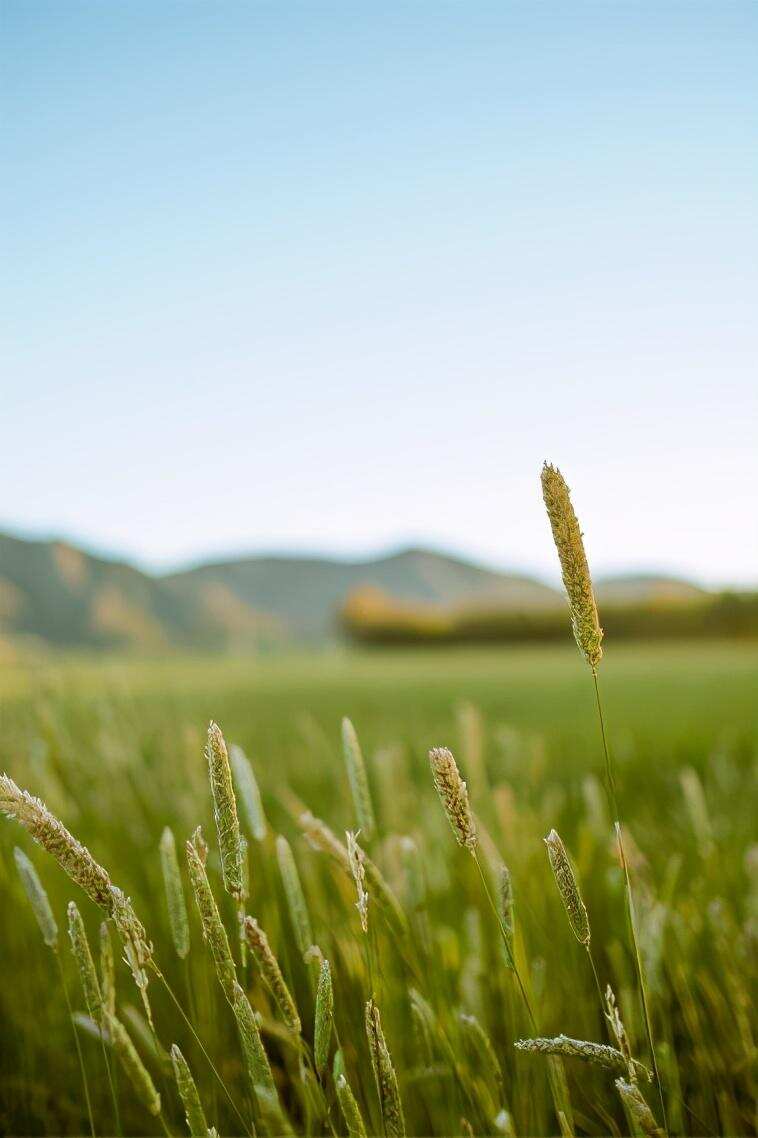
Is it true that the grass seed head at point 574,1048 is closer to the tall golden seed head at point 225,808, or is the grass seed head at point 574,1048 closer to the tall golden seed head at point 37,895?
the tall golden seed head at point 225,808

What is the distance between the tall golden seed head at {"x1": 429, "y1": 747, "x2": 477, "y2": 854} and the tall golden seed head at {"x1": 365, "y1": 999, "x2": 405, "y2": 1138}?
112 mm

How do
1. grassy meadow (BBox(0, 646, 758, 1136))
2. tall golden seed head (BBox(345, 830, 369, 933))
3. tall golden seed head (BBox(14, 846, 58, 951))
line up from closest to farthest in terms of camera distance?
tall golden seed head (BBox(345, 830, 369, 933)), tall golden seed head (BBox(14, 846, 58, 951)), grassy meadow (BBox(0, 646, 758, 1136))

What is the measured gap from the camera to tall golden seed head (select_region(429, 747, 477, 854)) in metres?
0.56

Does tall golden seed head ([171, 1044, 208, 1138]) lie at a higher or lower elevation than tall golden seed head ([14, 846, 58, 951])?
lower

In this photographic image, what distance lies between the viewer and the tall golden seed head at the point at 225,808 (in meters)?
0.58

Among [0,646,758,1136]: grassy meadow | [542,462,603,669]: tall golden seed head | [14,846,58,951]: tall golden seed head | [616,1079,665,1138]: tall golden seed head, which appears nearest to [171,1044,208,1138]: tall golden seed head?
[0,646,758,1136]: grassy meadow

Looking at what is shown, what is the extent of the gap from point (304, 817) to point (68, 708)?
249cm

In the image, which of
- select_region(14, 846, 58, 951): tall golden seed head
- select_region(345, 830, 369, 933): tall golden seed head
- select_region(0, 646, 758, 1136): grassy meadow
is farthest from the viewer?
select_region(0, 646, 758, 1136): grassy meadow

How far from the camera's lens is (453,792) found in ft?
1.85

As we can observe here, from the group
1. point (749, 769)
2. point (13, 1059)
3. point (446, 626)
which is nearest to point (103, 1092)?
point (13, 1059)

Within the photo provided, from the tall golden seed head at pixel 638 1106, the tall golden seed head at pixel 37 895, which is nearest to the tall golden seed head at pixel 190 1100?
the tall golden seed head at pixel 37 895

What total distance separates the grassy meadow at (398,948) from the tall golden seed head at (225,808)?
77mm

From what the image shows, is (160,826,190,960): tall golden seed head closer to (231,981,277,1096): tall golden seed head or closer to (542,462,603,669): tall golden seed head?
(231,981,277,1096): tall golden seed head

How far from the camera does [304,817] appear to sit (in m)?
0.70
